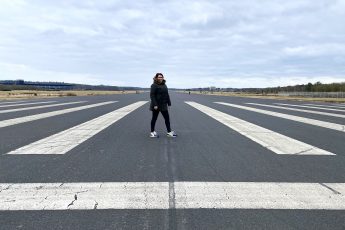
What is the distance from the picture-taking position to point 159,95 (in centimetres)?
1041

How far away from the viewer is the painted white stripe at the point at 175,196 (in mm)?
4500

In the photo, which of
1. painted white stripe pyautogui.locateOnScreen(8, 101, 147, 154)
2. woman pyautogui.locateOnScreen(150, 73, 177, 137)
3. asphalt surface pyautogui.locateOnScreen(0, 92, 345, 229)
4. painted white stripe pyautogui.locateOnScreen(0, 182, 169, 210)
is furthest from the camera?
woman pyautogui.locateOnScreen(150, 73, 177, 137)

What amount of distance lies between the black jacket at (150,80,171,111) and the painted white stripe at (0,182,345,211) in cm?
520

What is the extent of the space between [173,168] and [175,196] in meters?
1.63

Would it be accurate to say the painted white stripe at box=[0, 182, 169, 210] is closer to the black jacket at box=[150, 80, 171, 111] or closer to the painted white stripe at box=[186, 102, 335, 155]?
the painted white stripe at box=[186, 102, 335, 155]

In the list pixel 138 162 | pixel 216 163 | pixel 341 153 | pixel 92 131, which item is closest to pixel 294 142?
pixel 341 153

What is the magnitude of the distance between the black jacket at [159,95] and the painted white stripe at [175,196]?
520 centimetres

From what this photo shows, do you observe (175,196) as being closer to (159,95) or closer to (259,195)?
(259,195)

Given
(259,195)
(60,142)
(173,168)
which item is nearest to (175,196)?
(259,195)

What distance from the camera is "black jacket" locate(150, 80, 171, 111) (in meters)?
10.4

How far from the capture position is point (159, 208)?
4.37 m

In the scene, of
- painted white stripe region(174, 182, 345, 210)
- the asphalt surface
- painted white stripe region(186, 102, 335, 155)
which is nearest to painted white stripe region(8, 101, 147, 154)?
the asphalt surface

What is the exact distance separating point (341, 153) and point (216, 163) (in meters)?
3.26
